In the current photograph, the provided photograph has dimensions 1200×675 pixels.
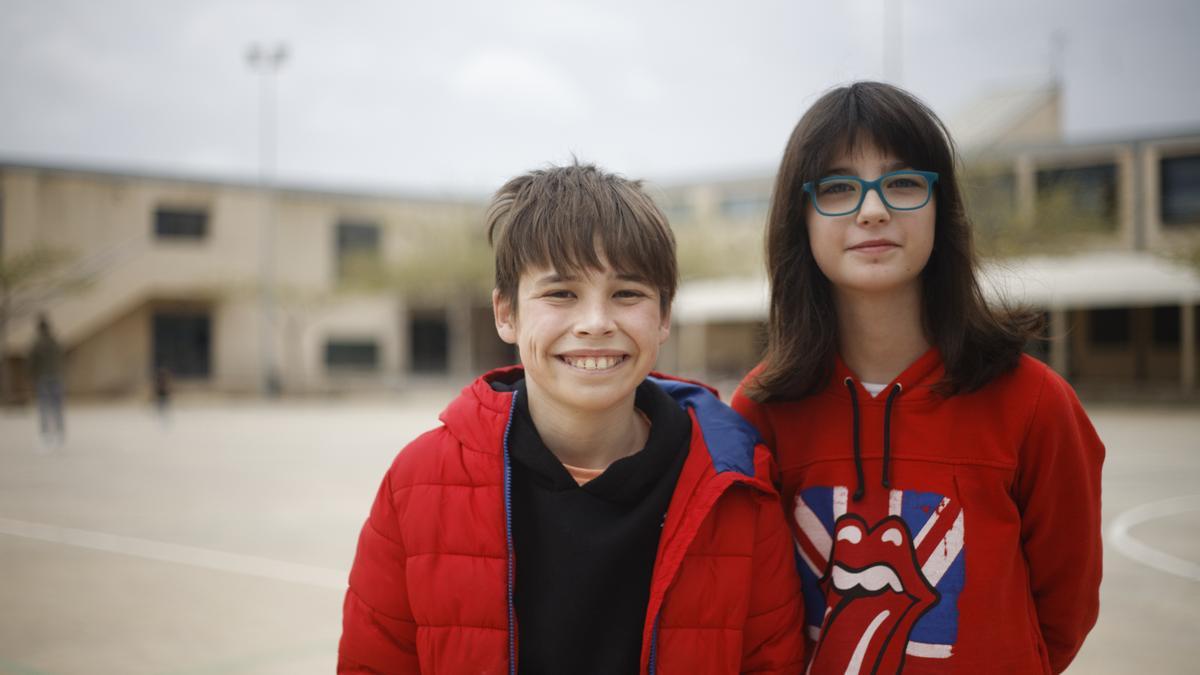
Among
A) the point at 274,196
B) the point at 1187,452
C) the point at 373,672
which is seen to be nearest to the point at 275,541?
the point at 373,672

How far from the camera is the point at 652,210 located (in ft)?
7.06

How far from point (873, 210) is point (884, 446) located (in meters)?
0.55

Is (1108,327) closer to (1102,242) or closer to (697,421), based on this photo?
(1102,242)

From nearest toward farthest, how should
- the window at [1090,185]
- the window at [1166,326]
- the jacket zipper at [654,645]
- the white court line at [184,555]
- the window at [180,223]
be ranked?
the jacket zipper at [654,645] < the white court line at [184,555] < the window at [1166,326] < the window at [1090,185] < the window at [180,223]

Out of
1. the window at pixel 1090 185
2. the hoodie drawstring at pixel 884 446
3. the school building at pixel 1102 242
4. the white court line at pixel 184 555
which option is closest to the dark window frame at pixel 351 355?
the school building at pixel 1102 242

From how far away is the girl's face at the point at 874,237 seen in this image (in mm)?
2076

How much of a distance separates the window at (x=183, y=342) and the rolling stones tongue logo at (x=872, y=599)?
33.4m

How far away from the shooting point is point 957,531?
200 cm

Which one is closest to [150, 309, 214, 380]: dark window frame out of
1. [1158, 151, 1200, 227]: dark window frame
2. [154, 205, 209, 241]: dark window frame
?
[154, 205, 209, 241]: dark window frame

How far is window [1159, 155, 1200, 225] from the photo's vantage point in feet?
85.5

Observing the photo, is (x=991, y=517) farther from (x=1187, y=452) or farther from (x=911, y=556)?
(x=1187, y=452)

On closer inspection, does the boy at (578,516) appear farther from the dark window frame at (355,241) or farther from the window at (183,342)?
the window at (183,342)

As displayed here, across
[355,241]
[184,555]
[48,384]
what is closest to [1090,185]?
[355,241]

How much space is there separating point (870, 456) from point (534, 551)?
82 cm
